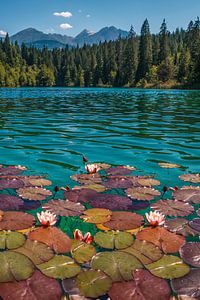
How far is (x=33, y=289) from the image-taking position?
2500 mm

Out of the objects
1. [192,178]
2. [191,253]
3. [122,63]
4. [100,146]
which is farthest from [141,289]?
[122,63]

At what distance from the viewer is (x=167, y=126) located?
1359 centimetres

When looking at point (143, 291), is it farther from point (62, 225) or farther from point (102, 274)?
point (62, 225)

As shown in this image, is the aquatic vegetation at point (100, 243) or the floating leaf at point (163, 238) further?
the floating leaf at point (163, 238)

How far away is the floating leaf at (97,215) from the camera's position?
394cm

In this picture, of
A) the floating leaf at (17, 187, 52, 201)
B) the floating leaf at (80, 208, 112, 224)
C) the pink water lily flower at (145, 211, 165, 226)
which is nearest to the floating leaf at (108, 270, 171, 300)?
the pink water lily flower at (145, 211, 165, 226)

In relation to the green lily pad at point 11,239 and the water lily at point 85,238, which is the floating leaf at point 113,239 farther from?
the green lily pad at point 11,239

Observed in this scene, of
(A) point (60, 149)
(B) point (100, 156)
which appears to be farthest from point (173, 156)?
(A) point (60, 149)

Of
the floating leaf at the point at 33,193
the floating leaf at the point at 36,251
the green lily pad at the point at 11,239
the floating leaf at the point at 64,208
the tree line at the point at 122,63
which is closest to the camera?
the floating leaf at the point at 36,251

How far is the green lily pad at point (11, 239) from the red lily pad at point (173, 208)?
1896 mm

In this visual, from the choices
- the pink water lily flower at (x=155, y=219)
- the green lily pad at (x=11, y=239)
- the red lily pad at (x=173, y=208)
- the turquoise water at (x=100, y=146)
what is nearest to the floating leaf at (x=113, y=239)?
the pink water lily flower at (x=155, y=219)

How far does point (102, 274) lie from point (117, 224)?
3.73ft

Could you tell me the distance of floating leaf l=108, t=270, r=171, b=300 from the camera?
96.7 inches

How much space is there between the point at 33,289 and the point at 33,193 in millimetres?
2345
